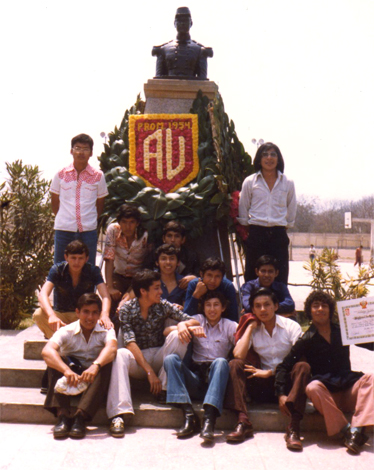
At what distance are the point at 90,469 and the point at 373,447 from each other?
5.83 feet

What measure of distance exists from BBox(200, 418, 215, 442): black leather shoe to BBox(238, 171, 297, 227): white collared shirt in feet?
6.89

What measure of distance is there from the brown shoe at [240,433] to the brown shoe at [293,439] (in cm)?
24

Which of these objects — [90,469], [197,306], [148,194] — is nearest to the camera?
[90,469]

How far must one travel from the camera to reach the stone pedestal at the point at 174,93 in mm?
6672

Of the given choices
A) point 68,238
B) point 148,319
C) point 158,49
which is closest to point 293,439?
point 148,319

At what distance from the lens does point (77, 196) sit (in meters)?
5.28

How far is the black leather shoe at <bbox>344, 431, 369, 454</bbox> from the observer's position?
11.8 feet

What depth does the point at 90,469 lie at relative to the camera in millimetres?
3307

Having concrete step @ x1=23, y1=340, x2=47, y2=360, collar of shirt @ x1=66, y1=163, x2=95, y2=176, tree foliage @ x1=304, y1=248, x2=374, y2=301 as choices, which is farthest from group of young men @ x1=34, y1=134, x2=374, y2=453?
tree foliage @ x1=304, y1=248, x2=374, y2=301

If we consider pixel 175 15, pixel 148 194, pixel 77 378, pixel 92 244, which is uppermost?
pixel 175 15

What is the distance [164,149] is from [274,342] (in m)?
3.02

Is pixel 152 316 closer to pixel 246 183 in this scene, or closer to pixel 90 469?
pixel 90 469

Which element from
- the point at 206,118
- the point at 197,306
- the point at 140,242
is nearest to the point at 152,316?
the point at 197,306

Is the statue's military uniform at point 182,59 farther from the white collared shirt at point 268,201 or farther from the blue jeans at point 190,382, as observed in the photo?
the blue jeans at point 190,382
